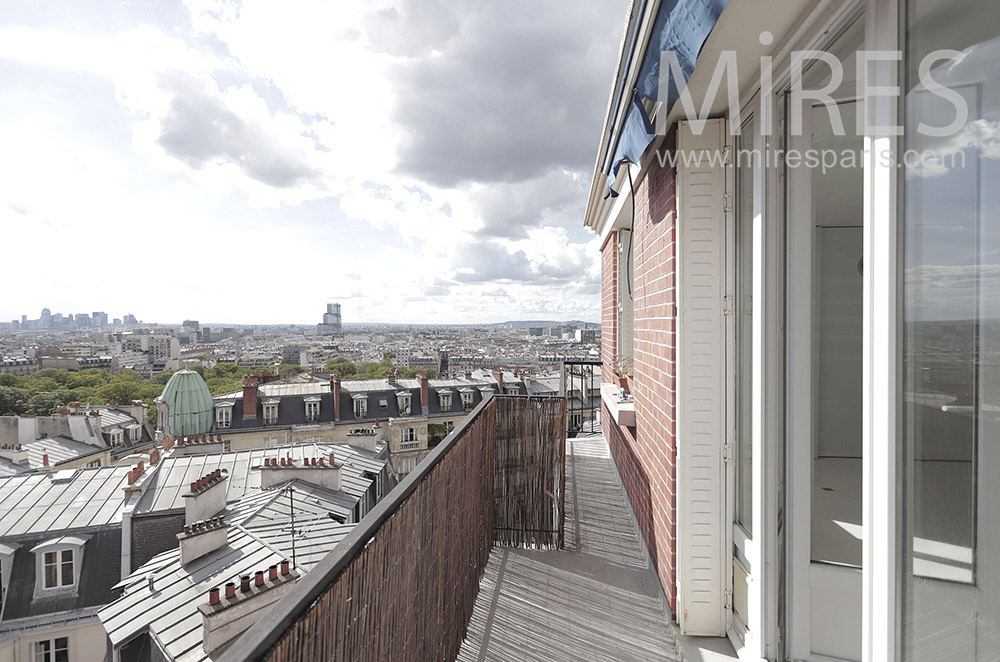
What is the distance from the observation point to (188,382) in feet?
82.5

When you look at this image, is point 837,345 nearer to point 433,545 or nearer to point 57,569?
point 433,545

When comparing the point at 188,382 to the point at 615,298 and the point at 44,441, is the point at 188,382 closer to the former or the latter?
the point at 44,441

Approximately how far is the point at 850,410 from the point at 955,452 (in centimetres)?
208

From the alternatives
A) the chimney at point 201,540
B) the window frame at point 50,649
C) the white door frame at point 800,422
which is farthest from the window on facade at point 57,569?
the white door frame at point 800,422

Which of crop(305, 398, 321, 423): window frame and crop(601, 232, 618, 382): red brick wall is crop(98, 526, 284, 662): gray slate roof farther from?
crop(305, 398, 321, 423): window frame

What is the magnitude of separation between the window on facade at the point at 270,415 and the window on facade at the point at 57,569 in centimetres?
1674

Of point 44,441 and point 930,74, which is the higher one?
point 930,74

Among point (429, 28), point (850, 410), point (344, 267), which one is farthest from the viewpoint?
point (344, 267)

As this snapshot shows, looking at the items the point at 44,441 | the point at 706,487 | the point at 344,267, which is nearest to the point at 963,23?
the point at 706,487

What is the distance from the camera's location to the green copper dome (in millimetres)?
24250

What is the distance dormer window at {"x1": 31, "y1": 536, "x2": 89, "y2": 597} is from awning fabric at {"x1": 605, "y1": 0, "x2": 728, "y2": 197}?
1083 cm

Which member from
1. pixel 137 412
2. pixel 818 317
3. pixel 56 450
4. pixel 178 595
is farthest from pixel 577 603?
pixel 137 412

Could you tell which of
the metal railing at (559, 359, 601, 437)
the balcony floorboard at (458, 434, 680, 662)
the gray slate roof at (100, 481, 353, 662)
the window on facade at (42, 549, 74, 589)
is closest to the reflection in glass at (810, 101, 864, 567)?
the balcony floorboard at (458, 434, 680, 662)

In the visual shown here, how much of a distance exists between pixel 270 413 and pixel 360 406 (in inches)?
177
